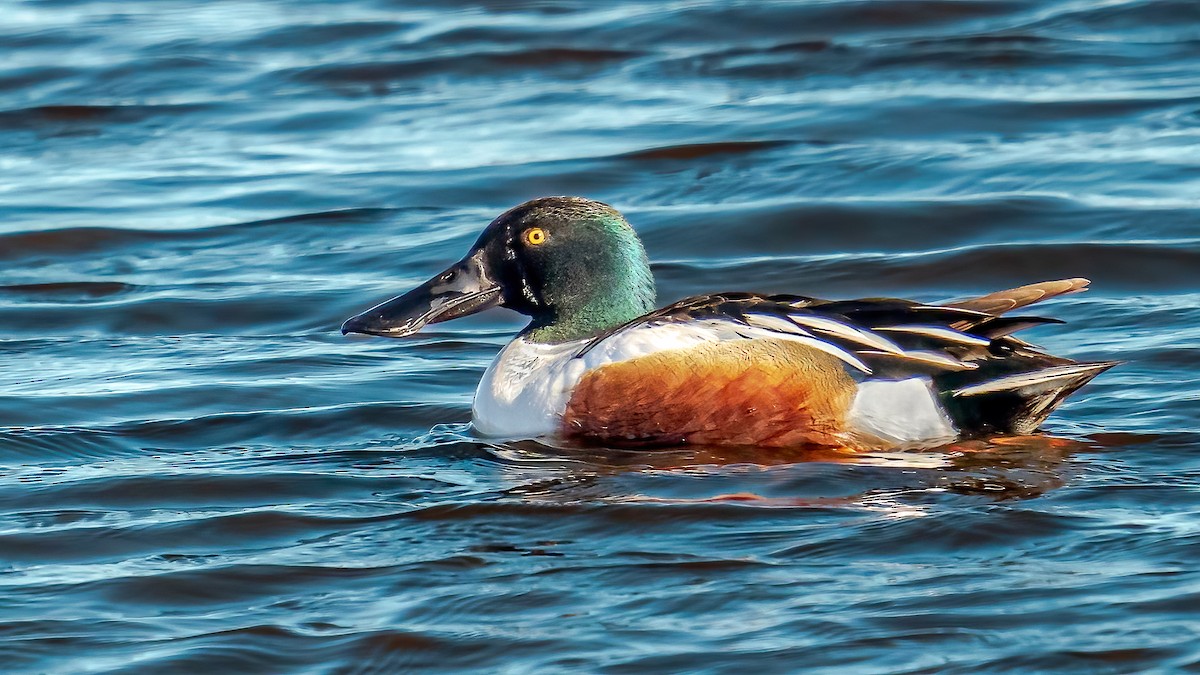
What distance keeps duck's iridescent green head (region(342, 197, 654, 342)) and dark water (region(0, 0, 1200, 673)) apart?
47cm

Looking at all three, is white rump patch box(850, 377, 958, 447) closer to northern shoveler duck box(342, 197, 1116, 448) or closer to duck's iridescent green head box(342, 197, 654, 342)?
northern shoveler duck box(342, 197, 1116, 448)

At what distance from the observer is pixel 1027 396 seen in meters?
5.77

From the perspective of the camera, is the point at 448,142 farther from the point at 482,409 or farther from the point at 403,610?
the point at 403,610

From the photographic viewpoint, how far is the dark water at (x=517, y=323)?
14.7ft

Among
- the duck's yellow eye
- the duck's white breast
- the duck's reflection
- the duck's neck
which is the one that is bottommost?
the duck's reflection

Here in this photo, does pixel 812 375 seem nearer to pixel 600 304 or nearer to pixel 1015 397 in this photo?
pixel 1015 397

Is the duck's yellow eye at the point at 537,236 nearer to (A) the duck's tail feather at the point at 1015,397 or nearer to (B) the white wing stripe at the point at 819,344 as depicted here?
(B) the white wing stripe at the point at 819,344

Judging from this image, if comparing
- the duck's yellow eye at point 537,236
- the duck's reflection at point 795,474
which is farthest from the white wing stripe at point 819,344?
the duck's yellow eye at point 537,236

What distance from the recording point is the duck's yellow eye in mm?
6457

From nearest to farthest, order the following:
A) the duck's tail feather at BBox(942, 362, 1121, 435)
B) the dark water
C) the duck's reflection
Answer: the dark water
the duck's reflection
the duck's tail feather at BBox(942, 362, 1121, 435)

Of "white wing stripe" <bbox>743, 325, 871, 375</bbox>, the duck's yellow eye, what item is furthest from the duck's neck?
"white wing stripe" <bbox>743, 325, 871, 375</bbox>

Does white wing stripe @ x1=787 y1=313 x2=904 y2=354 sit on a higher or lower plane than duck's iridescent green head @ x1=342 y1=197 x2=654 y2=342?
lower

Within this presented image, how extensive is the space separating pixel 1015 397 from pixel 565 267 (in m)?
1.52

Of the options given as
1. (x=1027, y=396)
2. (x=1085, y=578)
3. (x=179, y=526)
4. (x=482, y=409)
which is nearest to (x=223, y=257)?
(x=482, y=409)
